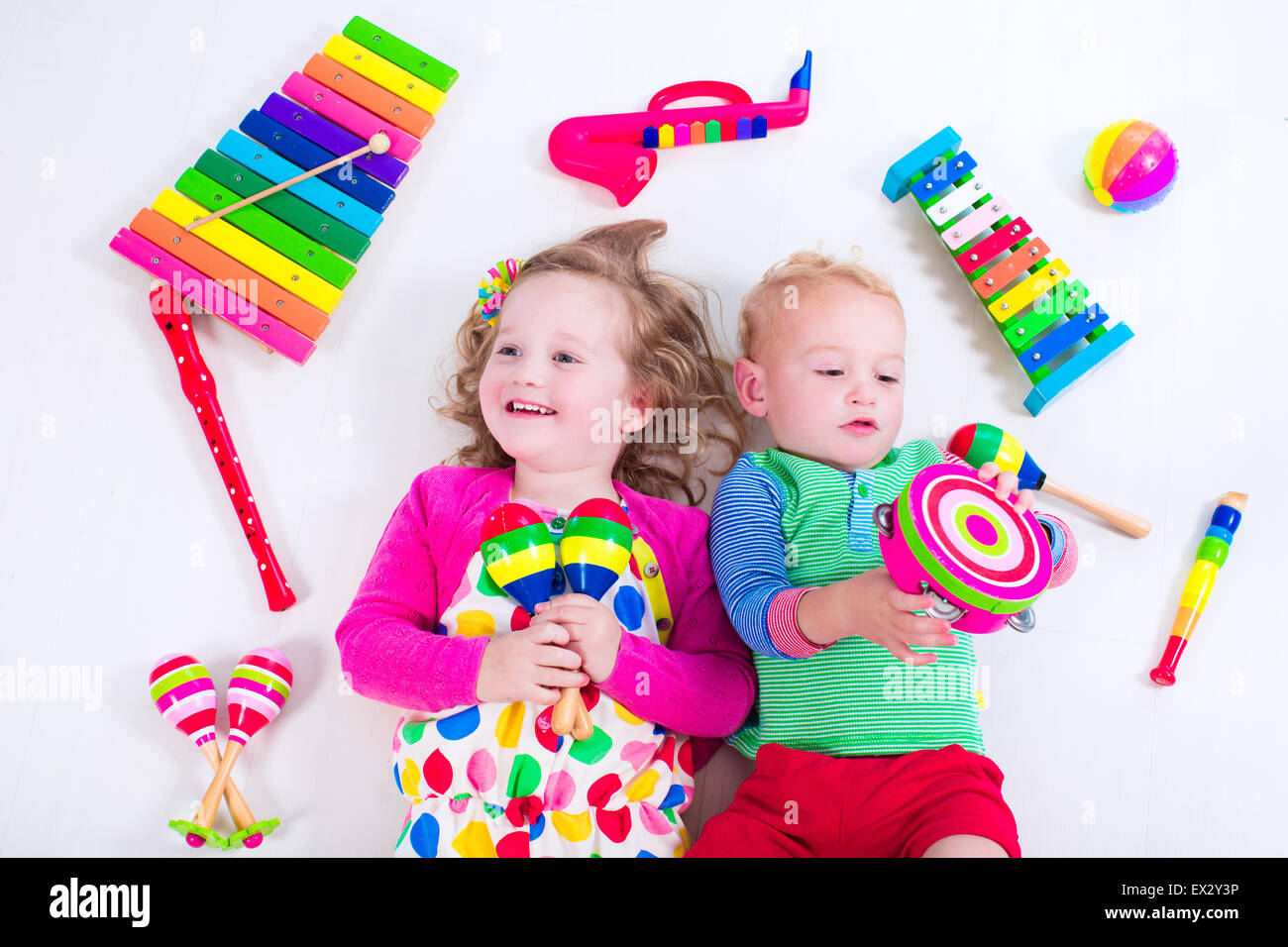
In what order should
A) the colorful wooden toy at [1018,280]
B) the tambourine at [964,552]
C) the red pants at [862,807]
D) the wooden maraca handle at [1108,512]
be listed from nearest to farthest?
the tambourine at [964,552], the red pants at [862,807], the wooden maraca handle at [1108,512], the colorful wooden toy at [1018,280]

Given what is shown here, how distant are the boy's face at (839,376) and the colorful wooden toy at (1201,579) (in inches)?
23.6

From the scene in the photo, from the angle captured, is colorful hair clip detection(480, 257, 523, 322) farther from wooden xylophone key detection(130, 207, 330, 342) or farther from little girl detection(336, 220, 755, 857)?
wooden xylophone key detection(130, 207, 330, 342)

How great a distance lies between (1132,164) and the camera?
6.75ft

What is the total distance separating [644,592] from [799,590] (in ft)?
0.88

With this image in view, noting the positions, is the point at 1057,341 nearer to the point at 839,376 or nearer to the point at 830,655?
the point at 839,376

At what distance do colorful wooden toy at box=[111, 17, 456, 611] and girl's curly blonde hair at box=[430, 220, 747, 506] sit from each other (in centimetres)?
31

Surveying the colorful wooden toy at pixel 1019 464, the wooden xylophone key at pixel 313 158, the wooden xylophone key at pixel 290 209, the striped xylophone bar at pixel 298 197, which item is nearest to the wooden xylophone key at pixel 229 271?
the striped xylophone bar at pixel 298 197

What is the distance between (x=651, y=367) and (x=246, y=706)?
32.9 inches

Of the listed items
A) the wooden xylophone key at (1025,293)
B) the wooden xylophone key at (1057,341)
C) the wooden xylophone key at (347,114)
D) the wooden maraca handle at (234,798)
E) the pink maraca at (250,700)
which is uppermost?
the wooden xylophone key at (347,114)

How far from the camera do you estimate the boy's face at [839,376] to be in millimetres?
1655

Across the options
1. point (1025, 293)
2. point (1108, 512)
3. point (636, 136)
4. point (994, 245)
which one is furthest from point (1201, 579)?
point (636, 136)

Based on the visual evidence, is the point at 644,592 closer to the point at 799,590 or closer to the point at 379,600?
the point at 799,590

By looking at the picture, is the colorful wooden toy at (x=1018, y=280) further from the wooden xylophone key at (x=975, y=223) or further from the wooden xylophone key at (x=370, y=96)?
the wooden xylophone key at (x=370, y=96)

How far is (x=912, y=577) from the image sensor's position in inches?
50.3
